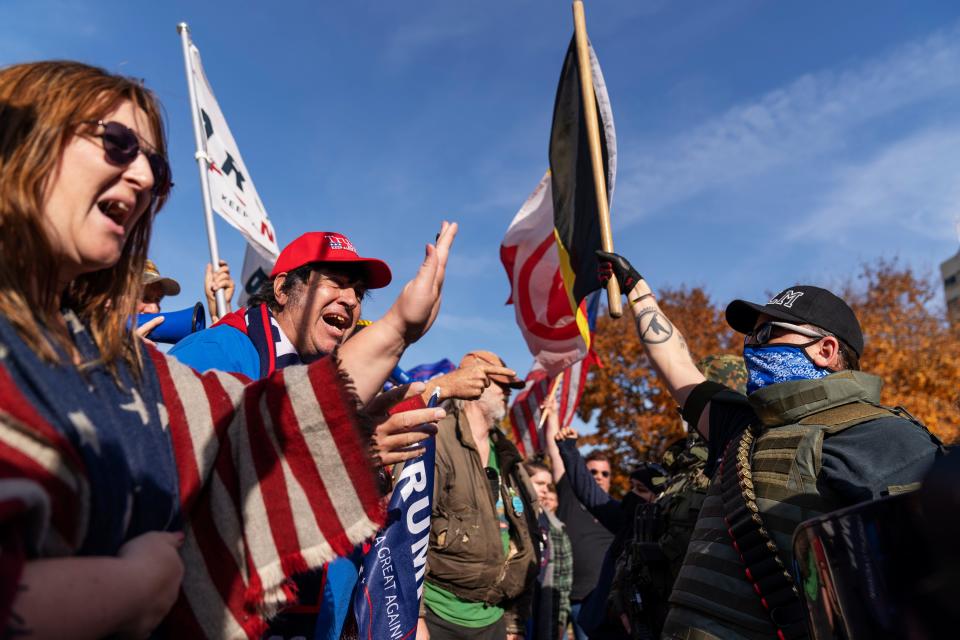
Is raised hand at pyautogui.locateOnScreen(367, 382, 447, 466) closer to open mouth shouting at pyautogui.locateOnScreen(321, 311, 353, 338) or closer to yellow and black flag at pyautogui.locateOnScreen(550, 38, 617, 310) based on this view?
open mouth shouting at pyautogui.locateOnScreen(321, 311, 353, 338)

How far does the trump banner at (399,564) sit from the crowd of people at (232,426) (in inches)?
12.5

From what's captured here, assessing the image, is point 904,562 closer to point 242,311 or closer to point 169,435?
point 169,435

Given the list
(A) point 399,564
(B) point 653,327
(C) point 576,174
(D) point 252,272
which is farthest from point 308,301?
(D) point 252,272

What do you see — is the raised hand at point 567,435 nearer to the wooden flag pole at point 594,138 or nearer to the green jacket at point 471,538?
the green jacket at point 471,538

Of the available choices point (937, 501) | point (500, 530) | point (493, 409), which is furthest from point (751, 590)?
point (493, 409)

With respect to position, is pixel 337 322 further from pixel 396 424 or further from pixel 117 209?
pixel 117 209

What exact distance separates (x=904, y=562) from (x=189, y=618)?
3.82 feet

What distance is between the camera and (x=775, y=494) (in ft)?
8.10

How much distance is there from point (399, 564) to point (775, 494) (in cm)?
144

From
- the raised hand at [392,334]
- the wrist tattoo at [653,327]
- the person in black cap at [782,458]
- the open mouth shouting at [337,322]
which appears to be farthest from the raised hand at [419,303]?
the wrist tattoo at [653,327]

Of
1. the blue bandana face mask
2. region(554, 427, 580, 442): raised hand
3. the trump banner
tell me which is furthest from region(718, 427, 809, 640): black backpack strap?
region(554, 427, 580, 442): raised hand

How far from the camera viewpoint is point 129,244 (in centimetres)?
159

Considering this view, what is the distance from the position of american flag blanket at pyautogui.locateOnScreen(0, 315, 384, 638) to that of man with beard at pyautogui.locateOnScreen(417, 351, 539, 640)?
279 cm

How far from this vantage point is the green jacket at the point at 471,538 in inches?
180
